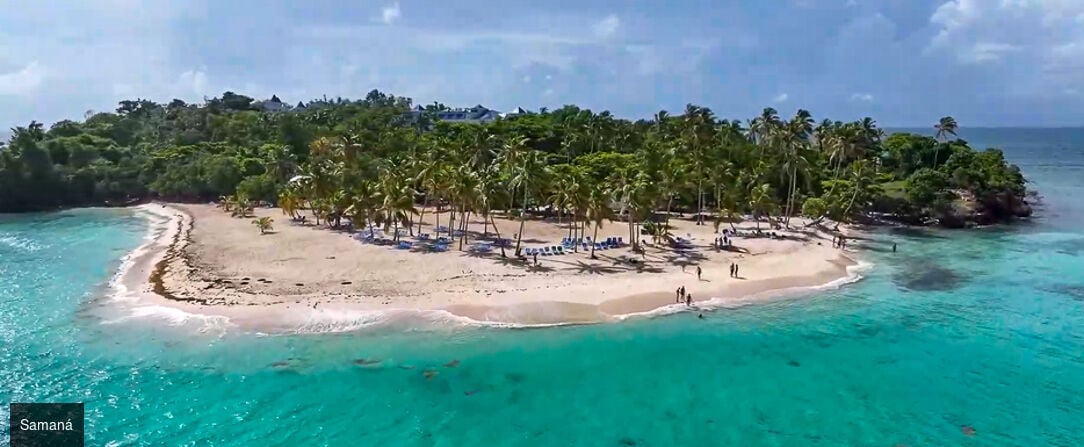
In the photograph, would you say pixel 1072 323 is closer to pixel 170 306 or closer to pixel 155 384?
pixel 155 384

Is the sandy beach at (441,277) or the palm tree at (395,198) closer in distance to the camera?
the sandy beach at (441,277)

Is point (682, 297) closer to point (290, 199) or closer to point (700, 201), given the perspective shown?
point (700, 201)

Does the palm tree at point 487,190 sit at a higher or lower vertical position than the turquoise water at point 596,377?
higher

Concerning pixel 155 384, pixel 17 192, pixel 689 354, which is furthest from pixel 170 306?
pixel 17 192

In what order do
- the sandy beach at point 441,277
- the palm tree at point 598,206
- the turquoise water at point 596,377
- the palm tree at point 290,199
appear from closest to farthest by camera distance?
the turquoise water at point 596,377
the sandy beach at point 441,277
the palm tree at point 598,206
the palm tree at point 290,199

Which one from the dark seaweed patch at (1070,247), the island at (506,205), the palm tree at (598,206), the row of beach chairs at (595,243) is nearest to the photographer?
the island at (506,205)

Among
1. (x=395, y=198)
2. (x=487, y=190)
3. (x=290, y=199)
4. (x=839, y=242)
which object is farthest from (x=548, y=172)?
(x=290, y=199)

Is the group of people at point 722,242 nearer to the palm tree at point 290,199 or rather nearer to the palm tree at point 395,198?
the palm tree at point 395,198

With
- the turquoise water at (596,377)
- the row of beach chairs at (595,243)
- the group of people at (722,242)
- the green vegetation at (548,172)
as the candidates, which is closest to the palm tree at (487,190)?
the green vegetation at (548,172)

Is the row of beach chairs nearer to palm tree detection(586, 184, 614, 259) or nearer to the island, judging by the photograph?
the island
